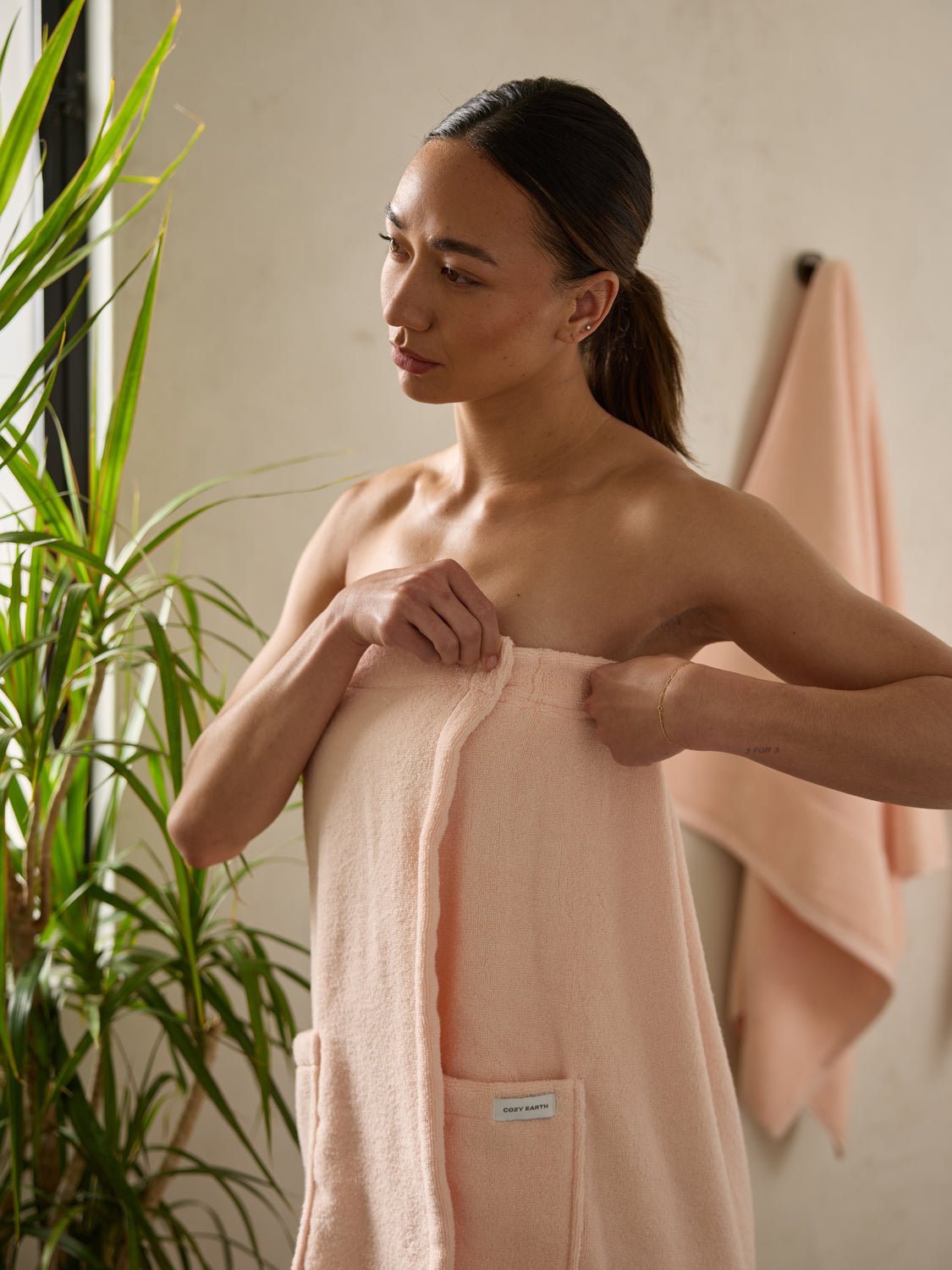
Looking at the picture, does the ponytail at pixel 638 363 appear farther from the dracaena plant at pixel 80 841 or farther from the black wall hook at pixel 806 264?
the black wall hook at pixel 806 264

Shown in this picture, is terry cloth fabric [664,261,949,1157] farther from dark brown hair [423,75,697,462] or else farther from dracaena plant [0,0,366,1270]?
dark brown hair [423,75,697,462]

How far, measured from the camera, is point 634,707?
2.89 ft

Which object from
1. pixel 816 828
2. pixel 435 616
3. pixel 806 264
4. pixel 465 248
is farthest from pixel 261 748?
pixel 806 264

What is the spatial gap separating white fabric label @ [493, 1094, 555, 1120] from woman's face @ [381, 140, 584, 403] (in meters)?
0.53

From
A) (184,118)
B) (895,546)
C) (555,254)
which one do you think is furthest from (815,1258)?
(184,118)

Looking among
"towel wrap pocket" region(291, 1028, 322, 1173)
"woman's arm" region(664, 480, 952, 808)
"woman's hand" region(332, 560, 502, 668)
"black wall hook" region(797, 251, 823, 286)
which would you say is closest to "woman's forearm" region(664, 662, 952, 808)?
"woman's arm" region(664, 480, 952, 808)

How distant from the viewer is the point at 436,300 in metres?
0.89

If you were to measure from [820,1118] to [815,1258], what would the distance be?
31 centimetres

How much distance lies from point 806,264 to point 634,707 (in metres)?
1.29

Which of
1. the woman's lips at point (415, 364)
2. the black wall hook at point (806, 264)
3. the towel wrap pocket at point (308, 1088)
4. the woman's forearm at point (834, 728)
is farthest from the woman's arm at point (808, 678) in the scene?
the black wall hook at point (806, 264)

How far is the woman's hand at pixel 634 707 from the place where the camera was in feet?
2.88

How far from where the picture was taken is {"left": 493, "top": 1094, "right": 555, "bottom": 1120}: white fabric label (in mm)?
908

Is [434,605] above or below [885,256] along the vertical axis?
below

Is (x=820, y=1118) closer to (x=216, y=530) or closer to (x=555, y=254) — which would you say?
(x=216, y=530)
